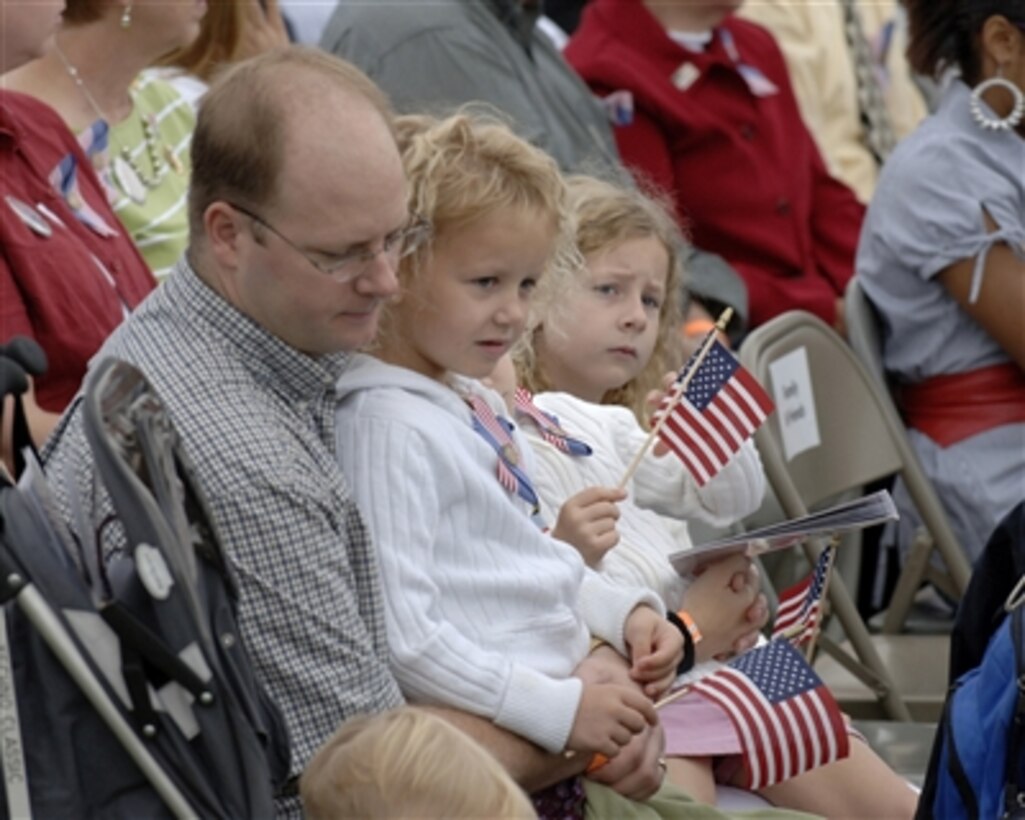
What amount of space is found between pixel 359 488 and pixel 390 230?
331 millimetres

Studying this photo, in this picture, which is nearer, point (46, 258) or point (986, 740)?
point (986, 740)

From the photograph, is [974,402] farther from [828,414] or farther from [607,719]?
[607,719]

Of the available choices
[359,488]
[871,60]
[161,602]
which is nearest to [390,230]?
[359,488]

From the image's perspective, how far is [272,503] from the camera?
2.69m

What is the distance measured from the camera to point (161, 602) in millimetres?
2357

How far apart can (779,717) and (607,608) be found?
0.29m

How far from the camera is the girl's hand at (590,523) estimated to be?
333 cm

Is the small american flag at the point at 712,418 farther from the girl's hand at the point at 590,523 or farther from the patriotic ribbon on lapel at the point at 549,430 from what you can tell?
the girl's hand at the point at 590,523

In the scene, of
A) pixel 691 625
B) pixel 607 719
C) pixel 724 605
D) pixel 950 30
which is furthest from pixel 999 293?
pixel 607 719

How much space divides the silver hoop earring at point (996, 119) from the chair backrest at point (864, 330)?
0.47 meters

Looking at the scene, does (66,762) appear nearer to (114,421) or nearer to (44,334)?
(114,421)

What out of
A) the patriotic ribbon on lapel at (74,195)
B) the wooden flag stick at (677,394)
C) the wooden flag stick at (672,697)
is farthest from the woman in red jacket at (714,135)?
the wooden flag stick at (672,697)

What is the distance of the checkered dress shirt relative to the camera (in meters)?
2.69

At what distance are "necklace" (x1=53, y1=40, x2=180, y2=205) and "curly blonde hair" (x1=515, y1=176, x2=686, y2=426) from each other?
2.92 ft
